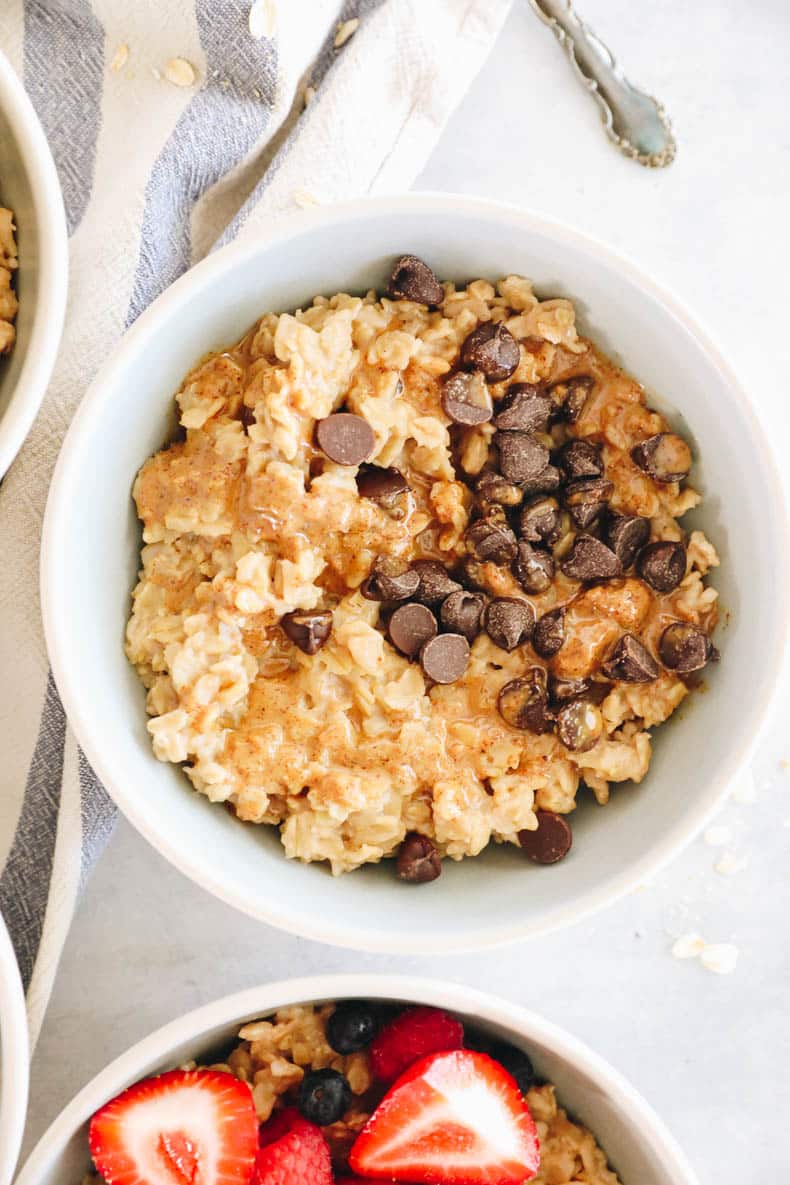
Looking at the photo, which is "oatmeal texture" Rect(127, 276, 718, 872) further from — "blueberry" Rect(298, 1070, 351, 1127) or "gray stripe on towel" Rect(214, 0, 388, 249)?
"blueberry" Rect(298, 1070, 351, 1127)

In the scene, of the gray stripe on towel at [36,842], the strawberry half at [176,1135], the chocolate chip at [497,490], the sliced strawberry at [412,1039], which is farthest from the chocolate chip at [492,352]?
the strawberry half at [176,1135]

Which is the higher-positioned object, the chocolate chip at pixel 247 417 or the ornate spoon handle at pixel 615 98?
the ornate spoon handle at pixel 615 98

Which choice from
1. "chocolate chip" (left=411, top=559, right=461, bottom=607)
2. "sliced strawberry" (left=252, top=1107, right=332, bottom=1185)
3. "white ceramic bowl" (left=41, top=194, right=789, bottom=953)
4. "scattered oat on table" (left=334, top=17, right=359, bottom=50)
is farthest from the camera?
"scattered oat on table" (left=334, top=17, right=359, bottom=50)

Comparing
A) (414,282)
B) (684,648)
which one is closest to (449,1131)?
(684,648)

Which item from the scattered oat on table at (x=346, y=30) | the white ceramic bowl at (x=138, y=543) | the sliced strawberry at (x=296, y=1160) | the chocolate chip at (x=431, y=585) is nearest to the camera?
the white ceramic bowl at (x=138, y=543)

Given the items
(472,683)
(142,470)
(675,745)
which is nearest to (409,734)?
(472,683)

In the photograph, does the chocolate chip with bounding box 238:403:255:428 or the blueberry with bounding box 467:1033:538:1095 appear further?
the blueberry with bounding box 467:1033:538:1095

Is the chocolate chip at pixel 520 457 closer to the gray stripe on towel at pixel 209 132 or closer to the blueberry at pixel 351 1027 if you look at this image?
the gray stripe on towel at pixel 209 132

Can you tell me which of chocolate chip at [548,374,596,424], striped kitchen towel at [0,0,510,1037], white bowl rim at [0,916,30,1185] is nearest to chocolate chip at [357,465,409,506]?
chocolate chip at [548,374,596,424]
